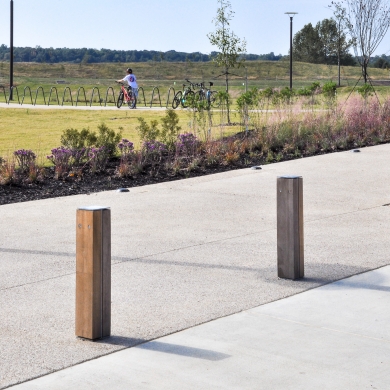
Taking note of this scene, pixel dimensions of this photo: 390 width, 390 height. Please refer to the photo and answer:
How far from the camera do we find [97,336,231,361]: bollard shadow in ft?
13.8

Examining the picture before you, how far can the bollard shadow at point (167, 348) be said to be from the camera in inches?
165

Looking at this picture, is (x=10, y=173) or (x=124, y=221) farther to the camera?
(x=10, y=173)

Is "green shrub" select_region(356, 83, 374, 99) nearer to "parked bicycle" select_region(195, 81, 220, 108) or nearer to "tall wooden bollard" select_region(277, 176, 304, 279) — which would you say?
"parked bicycle" select_region(195, 81, 220, 108)

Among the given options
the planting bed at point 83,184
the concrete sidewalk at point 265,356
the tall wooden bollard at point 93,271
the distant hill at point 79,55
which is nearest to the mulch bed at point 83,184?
the planting bed at point 83,184

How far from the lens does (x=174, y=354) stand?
425 centimetres

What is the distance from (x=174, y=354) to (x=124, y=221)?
165 inches

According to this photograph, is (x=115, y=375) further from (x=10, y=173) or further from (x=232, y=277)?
(x=10, y=173)

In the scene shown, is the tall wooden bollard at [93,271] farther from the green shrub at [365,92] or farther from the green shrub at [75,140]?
the green shrub at [365,92]

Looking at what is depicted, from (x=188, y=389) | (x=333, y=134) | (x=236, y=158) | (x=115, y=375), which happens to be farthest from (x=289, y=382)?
(x=333, y=134)

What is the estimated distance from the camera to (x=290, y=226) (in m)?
5.79

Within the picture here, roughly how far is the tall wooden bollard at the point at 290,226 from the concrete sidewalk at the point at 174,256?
13 cm

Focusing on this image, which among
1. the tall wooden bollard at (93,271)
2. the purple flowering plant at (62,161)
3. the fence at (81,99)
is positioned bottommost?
the tall wooden bollard at (93,271)

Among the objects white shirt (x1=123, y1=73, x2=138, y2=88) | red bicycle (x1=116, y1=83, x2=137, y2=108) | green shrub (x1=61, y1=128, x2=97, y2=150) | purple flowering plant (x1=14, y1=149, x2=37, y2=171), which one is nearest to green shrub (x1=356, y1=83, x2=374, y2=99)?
green shrub (x1=61, y1=128, x2=97, y2=150)

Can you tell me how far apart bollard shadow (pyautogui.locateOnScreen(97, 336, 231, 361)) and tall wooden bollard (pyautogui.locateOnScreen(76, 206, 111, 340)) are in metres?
0.11
